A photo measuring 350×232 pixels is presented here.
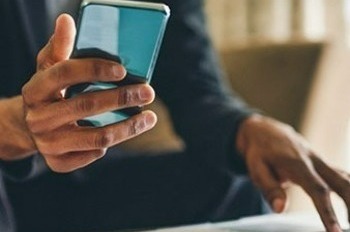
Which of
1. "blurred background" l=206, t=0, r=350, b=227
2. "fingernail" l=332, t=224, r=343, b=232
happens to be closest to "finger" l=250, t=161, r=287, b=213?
"fingernail" l=332, t=224, r=343, b=232

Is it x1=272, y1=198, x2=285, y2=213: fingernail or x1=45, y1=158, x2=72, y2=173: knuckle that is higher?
x1=45, y1=158, x2=72, y2=173: knuckle

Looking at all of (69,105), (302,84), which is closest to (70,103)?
→ (69,105)

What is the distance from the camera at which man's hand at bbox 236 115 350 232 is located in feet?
2.88

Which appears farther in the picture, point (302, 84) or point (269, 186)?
point (302, 84)

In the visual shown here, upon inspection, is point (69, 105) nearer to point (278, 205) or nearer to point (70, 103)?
point (70, 103)

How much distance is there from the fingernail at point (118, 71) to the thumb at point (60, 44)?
48 millimetres

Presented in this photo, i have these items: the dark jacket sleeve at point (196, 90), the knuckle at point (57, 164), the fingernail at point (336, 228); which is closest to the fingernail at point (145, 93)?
the knuckle at point (57, 164)

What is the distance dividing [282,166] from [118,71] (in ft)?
1.07

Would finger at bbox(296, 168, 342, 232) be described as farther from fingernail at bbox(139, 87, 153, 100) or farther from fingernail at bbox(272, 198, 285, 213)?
fingernail at bbox(139, 87, 153, 100)

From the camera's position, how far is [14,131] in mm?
800

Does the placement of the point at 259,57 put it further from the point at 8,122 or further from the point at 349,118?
the point at 8,122

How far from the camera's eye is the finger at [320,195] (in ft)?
2.65

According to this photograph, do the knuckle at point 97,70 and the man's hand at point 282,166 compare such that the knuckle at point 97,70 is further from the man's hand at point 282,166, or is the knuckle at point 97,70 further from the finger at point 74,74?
the man's hand at point 282,166

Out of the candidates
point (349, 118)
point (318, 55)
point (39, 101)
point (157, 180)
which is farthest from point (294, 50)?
point (39, 101)
